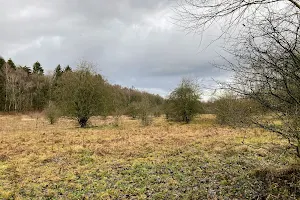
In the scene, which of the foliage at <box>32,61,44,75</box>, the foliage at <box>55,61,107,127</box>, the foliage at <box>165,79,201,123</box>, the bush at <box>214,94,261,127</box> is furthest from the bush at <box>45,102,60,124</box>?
the foliage at <box>32,61,44,75</box>

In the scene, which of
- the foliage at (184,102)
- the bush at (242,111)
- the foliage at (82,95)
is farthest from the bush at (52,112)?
the bush at (242,111)

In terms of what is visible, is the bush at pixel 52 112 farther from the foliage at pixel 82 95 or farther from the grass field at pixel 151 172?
the grass field at pixel 151 172

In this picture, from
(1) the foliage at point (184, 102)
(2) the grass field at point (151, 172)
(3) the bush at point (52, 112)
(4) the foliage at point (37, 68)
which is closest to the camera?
(2) the grass field at point (151, 172)

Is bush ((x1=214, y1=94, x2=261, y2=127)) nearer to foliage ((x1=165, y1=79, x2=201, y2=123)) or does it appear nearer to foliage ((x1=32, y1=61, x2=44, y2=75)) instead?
foliage ((x1=165, y1=79, x2=201, y2=123))

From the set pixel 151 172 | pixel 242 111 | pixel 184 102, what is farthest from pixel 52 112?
pixel 242 111

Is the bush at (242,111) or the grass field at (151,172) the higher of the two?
the bush at (242,111)

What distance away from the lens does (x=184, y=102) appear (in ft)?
103

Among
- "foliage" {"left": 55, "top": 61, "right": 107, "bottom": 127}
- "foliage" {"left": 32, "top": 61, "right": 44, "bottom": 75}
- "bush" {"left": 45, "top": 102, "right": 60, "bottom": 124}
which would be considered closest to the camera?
"foliage" {"left": 55, "top": 61, "right": 107, "bottom": 127}

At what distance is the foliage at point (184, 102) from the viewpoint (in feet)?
101

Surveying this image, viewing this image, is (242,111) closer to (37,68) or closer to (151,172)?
(151,172)

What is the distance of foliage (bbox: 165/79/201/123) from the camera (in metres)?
30.9

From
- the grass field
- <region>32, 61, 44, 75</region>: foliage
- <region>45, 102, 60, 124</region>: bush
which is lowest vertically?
the grass field

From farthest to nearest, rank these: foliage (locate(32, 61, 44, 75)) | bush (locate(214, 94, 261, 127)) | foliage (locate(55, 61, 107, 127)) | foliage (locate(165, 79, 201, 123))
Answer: foliage (locate(32, 61, 44, 75)), foliage (locate(165, 79, 201, 123)), foliage (locate(55, 61, 107, 127)), bush (locate(214, 94, 261, 127))

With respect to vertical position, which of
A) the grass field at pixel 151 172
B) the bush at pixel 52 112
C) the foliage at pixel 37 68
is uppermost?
the foliage at pixel 37 68
